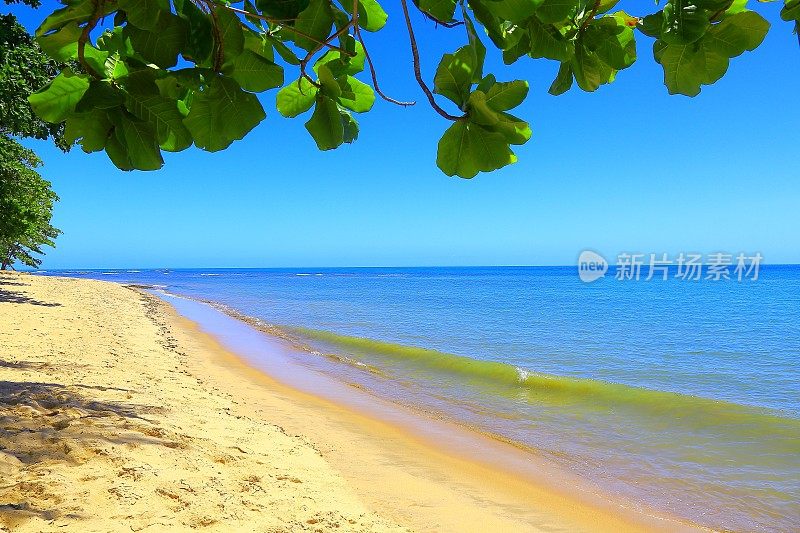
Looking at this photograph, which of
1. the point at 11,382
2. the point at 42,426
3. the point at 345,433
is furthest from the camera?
the point at 345,433

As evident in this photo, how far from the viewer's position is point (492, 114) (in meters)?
0.69

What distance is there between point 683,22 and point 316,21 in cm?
55

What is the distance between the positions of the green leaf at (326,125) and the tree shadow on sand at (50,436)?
2843 millimetres

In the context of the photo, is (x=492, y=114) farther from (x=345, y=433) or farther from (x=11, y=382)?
(x=11, y=382)

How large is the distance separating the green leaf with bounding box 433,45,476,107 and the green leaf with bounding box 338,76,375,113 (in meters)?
0.25

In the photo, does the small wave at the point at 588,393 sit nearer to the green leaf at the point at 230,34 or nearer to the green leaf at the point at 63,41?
the green leaf at the point at 230,34

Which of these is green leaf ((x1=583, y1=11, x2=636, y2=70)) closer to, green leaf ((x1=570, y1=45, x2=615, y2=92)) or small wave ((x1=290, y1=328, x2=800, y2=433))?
green leaf ((x1=570, y1=45, x2=615, y2=92))

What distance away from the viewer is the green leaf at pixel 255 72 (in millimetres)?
763

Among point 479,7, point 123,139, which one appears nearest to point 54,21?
point 123,139

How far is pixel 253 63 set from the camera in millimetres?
767

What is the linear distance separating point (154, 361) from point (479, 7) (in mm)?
9013

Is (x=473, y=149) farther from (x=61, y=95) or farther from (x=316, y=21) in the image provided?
(x=61, y=95)

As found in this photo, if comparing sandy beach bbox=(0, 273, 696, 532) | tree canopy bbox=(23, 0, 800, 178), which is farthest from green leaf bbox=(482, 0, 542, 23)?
sandy beach bbox=(0, 273, 696, 532)

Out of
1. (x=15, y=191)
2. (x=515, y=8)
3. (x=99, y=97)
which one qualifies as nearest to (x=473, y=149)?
(x=515, y=8)
